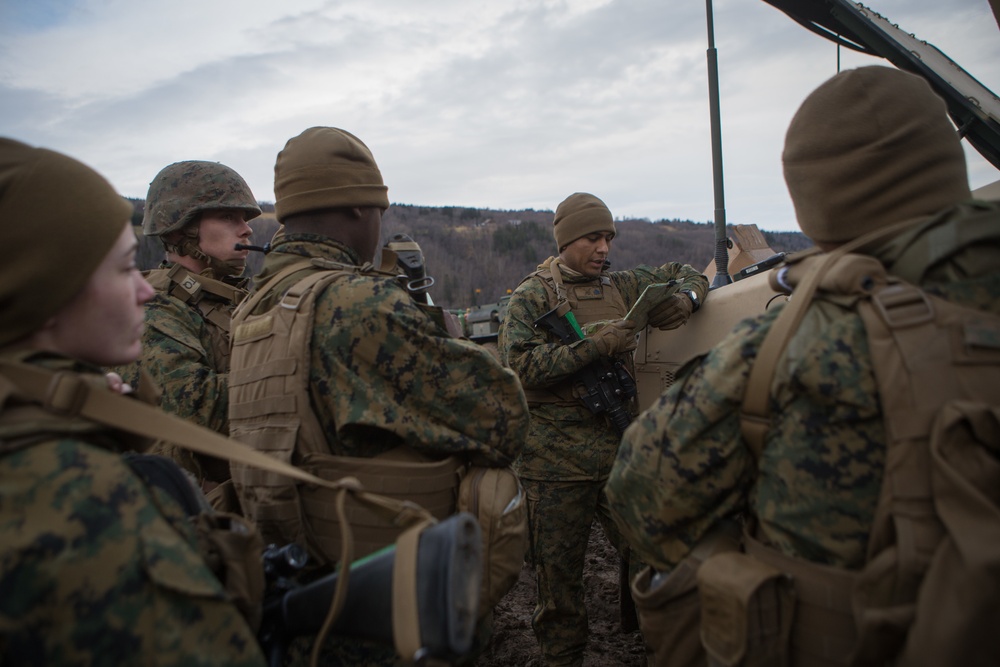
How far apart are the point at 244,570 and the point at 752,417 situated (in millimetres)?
1201

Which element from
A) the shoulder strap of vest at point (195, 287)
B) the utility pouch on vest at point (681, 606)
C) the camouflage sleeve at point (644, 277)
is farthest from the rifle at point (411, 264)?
the camouflage sleeve at point (644, 277)

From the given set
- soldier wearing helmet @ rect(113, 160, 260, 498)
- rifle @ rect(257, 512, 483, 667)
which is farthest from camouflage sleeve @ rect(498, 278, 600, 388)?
rifle @ rect(257, 512, 483, 667)

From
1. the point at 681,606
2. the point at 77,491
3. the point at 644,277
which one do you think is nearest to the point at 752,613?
the point at 681,606

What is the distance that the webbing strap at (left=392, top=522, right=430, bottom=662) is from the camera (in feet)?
4.33

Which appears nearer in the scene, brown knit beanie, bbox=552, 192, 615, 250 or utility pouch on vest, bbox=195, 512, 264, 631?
utility pouch on vest, bbox=195, 512, 264, 631

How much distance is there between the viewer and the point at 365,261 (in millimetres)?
2594

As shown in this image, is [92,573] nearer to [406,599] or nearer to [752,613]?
[406,599]

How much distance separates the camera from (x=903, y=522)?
136cm

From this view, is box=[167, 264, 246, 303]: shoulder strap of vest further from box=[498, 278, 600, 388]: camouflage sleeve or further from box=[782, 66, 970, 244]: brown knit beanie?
box=[782, 66, 970, 244]: brown knit beanie

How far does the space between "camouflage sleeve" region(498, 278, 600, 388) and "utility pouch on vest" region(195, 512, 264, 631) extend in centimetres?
251

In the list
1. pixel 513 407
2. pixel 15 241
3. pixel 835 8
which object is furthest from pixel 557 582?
pixel 835 8

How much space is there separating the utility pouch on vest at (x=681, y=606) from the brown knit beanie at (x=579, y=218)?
9.12 feet

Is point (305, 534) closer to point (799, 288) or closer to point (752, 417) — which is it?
point (752, 417)

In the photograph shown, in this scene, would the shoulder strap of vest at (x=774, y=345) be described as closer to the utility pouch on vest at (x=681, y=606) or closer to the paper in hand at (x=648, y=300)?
the utility pouch on vest at (x=681, y=606)
